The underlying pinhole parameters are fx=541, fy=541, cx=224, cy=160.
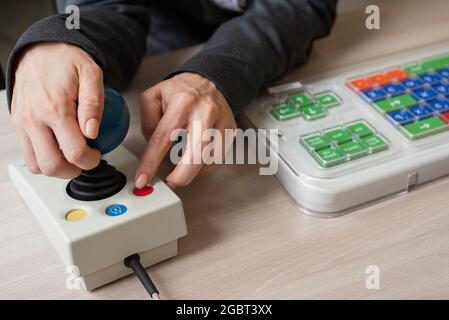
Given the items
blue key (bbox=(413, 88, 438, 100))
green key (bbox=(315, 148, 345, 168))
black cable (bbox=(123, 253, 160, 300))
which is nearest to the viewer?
black cable (bbox=(123, 253, 160, 300))

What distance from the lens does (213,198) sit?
58 cm

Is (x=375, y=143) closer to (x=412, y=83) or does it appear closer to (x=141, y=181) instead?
(x=412, y=83)

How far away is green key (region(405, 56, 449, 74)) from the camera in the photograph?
0.72m

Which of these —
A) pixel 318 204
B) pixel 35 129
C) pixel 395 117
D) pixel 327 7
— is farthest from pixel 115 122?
pixel 327 7

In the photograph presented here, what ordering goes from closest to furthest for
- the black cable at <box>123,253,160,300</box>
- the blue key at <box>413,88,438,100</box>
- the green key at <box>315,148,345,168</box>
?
the black cable at <box>123,253,160,300</box> → the green key at <box>315,148,345,168</box> → the blue key at <box>413,88,438,100</box>

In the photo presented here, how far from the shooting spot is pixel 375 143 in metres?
0.59

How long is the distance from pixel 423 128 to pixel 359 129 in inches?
2.8

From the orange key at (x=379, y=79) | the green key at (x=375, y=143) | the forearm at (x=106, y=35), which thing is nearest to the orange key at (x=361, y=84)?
the orange key at (x=379, y=79)

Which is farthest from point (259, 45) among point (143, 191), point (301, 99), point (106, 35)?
point (143, 191)

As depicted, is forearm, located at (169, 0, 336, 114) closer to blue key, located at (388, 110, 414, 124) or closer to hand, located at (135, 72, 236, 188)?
hand, located at (135, 72, 236, 188)

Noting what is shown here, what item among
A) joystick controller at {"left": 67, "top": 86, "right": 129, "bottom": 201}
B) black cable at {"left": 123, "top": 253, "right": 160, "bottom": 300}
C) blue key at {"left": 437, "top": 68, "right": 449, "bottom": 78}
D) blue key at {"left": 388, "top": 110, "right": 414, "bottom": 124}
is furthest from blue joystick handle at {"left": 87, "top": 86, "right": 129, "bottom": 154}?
blue key at {"left": 437, "top": 68, "right": 449, "bottom": 78}

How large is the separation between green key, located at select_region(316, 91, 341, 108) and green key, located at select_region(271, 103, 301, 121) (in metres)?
0.04

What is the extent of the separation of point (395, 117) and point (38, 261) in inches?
16.5

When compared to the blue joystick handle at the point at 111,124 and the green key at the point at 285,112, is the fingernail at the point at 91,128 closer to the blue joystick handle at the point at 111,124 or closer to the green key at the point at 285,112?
the blue joystick handle at the point at 111,124
